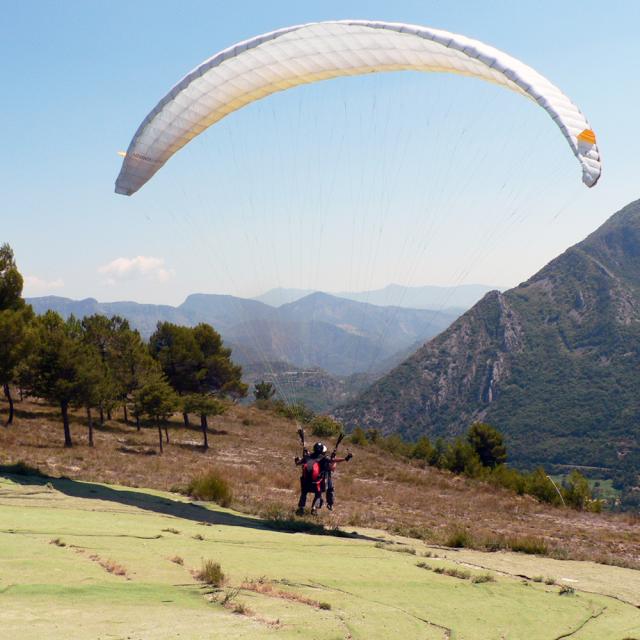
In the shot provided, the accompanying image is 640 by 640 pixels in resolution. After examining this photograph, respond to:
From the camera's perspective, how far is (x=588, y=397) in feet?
392

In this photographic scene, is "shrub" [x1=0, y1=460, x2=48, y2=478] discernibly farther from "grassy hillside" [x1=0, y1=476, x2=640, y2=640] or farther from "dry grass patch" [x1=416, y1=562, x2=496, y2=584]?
"dry grass patch" [x1=416, y1=562, x2=496, y2=584]

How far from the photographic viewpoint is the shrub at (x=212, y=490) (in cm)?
1532

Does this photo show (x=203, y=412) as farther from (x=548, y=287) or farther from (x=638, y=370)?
(x=548, y=287)

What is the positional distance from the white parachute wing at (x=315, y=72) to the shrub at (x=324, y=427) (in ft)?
89.8

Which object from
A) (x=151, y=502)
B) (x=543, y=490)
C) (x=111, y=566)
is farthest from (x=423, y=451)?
(x=111, y=566)

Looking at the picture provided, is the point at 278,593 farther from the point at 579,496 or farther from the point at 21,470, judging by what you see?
the point at 579,496

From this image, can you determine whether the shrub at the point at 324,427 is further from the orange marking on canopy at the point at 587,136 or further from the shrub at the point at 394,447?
the orange marking on canopy at the point at 587,136

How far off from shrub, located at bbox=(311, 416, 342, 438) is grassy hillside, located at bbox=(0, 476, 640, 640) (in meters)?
29.5

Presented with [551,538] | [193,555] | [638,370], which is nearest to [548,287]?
[638,370]

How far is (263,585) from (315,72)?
12131 mm

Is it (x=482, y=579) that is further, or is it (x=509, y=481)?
(x=509, y=481)

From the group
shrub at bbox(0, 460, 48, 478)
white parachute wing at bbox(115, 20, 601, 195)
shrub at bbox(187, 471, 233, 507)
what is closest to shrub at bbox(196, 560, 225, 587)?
shrub at bbox(187, 471, 233, 507)

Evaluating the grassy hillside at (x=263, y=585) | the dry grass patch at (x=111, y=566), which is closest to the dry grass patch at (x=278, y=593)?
the grassy hillside at (x=263, y=585)

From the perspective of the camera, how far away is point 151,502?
46.0 feet
